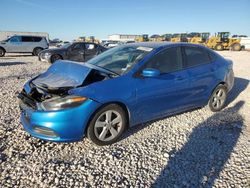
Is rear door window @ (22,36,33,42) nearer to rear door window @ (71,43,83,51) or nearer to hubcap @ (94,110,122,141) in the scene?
rear door window @ (71,43,83,51)

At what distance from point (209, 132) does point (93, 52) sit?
11297mm

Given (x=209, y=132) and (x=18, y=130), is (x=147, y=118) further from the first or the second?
(x=18, y=130)

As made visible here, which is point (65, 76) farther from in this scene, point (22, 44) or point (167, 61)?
point (22, 44)

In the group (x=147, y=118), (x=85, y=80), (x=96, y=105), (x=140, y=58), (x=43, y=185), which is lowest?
(x=43, y=185)

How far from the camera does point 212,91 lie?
4.90m

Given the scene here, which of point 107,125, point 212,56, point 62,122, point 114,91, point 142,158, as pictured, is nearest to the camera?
point 62,122

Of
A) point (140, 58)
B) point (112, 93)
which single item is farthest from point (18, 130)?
point (140, 58)

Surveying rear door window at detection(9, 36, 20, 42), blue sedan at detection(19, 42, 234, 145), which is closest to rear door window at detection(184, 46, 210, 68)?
blue sedan at detection(19, 42, 234, 145)

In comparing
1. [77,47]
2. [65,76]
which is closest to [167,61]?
[65,76]

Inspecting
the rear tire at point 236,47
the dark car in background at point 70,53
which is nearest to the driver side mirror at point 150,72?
the dark car in background at point 70,53

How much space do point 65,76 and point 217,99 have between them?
337 cm

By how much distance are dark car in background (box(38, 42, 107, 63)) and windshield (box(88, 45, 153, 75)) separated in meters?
8.83

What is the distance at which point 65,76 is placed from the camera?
12.4 feet

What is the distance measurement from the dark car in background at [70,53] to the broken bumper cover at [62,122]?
1022 cm
